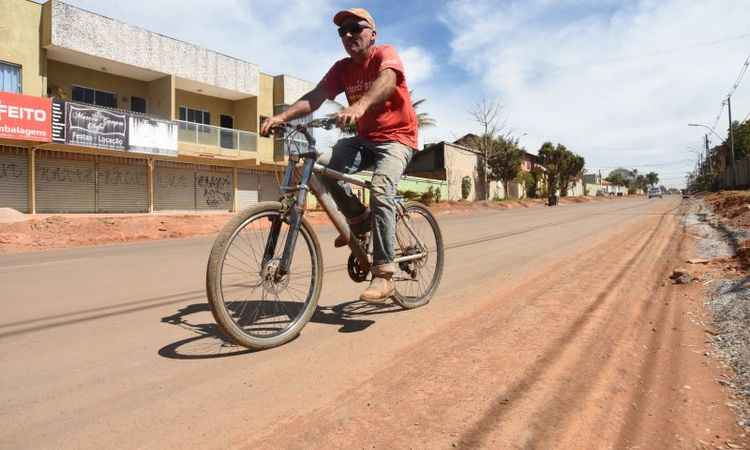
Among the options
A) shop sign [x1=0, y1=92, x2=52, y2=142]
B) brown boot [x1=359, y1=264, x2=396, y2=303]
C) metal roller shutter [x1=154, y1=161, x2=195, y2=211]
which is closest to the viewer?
brown boot [x1=359, y1=264, x2=396, y2=303]

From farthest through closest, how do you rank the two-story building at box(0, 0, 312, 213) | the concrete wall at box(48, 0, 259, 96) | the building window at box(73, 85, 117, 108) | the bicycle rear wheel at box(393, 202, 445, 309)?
1. the building window at box(73, 85, 117, 108)
2. the concrete wall at box(48, 0, 259, 96)
3. the two-story building at box(0, 0, 312, 213)
4. the bicycle rear wheel at box(393, 202, 445, 309)

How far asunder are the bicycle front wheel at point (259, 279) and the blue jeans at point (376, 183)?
16.1 inches

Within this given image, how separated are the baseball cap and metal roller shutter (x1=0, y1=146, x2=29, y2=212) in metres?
18.5

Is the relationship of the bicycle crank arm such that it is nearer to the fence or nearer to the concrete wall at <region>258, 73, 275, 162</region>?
the concrete wall at <region>258, 73, 275, 162</region>

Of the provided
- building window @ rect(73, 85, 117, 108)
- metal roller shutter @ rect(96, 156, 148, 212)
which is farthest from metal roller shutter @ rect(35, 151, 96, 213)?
building window @ rect(73, 85, 117, 108)

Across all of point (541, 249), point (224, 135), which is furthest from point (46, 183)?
point (541, 249)

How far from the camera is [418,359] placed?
2.38 m

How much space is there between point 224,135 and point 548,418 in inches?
964

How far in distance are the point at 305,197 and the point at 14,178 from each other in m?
18.8

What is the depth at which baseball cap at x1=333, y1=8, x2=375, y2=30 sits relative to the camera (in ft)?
9.77

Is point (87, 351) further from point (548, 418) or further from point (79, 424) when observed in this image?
point (548, 418)

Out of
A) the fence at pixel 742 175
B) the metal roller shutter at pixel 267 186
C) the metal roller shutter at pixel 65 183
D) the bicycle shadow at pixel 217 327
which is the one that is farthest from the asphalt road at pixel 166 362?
the fence at pixel 742 175

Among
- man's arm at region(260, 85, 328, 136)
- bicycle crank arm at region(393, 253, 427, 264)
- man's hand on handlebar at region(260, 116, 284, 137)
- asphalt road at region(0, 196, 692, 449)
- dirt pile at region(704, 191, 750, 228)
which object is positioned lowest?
asphalt road at region(0, 196, 692, 449)

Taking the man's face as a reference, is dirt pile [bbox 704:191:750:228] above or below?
below
